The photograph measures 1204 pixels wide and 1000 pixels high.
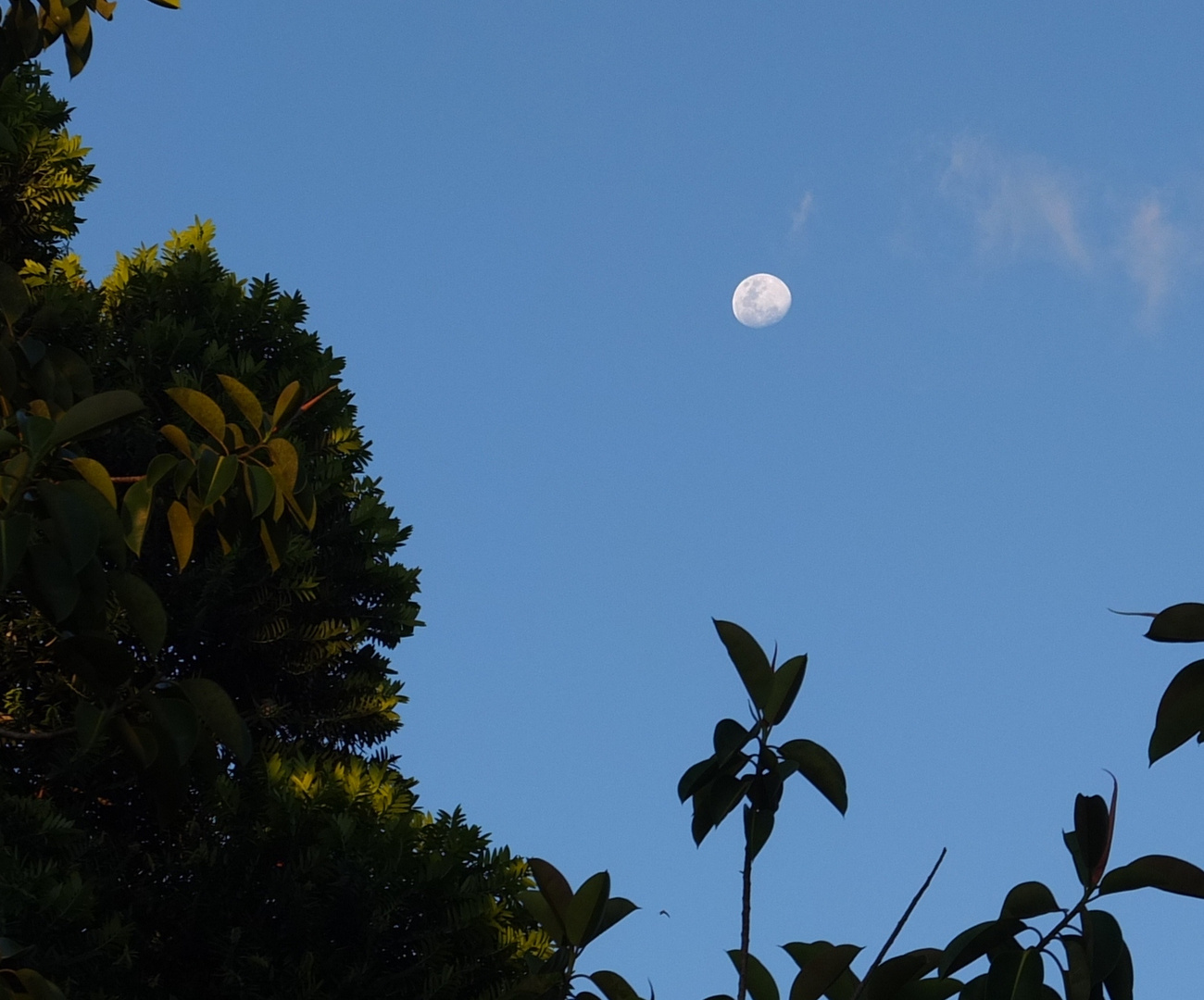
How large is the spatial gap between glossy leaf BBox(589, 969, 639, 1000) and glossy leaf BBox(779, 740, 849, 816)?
62cm

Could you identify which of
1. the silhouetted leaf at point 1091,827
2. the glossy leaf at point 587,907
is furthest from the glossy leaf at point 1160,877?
the glossy leaf at point 587,907

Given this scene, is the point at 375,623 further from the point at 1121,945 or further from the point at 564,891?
the point at 1121,945

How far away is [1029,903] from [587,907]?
925 mm

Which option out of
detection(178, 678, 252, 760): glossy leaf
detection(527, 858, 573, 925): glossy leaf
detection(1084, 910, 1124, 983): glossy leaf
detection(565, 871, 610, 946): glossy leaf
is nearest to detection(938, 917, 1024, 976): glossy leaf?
detection(1084, 910, 1124, 983): glossy leaf

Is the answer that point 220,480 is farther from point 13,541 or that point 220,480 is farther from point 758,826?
point 758,826

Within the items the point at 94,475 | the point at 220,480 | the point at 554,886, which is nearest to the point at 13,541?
the point at 94,475

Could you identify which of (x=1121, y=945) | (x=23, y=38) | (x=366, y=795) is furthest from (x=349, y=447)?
(x=1121, y=945)

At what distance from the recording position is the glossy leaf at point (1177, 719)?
6.19 ft

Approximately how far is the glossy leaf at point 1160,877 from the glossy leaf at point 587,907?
1024mm

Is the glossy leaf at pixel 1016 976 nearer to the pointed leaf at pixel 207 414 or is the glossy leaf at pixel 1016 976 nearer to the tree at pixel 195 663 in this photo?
the tree at pixel 195 663

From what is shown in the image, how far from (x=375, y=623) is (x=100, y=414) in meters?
4.08

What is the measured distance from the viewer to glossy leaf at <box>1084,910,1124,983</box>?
209 cm

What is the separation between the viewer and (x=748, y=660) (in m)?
2.55

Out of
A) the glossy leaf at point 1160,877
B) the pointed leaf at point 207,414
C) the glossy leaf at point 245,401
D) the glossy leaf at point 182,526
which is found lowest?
the glossy leaf at point 1160,877
